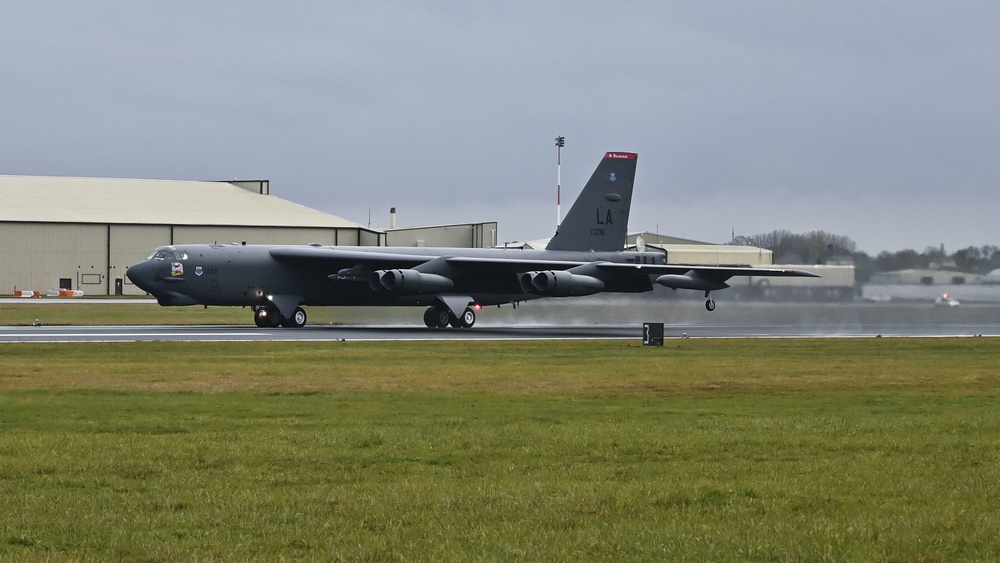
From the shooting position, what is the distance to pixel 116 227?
80.0m

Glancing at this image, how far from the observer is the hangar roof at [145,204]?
265 feet

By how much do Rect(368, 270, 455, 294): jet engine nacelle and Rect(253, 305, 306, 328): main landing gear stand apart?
103 inches

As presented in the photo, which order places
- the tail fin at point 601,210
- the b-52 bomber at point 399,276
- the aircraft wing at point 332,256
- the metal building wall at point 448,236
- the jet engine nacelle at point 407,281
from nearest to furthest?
the b-52 bomber at point 399,276
the jet engine nacelle at point 407,281
the aircraft wing at point 332,256
the tail fin at point 601,210
the metal building wall at point 448,236

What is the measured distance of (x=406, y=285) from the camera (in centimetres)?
3984

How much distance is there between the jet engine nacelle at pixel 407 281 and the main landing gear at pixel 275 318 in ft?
8.62

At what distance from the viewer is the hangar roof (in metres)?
80.8

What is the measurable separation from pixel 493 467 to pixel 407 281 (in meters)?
29.1

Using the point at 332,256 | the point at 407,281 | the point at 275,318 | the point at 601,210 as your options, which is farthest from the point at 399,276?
the point at 601,210

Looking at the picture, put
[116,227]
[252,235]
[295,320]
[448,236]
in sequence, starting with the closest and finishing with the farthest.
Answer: [295,320]
[116,227]
[252,235]
[448,236]

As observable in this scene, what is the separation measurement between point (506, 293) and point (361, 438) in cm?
3100

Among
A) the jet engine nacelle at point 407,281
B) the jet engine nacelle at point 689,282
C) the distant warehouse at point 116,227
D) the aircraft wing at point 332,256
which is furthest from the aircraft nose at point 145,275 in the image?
the distant warehouse at point 116,227

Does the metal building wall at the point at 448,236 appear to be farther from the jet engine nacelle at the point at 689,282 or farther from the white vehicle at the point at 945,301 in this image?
the white vehicle at the point at 945,301

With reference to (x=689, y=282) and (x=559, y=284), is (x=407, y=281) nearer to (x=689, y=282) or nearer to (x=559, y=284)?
(x=559, y=284)

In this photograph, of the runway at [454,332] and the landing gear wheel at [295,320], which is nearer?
the runway at [454,332]
